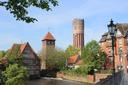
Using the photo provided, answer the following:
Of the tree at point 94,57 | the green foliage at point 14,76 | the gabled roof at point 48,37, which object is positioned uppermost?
the gabled roof at point 48,37

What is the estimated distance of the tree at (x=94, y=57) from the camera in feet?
351

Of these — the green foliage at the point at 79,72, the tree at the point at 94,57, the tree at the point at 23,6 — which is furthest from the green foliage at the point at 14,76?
the tree at the point at 23,6

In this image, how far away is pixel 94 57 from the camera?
10831cm

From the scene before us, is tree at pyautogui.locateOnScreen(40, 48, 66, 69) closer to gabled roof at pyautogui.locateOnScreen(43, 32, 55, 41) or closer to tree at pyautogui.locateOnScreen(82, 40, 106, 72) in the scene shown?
gabled roof at pyautogui.locateOnScreen(43, 32, 55, 41)

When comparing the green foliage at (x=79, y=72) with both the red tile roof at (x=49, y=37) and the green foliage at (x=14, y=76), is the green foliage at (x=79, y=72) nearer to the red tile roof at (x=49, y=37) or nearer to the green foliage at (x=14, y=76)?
the green foliage at (x=14, y=76)

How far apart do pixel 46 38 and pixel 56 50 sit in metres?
24.1

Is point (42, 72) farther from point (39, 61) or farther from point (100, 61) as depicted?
point (100, 61)

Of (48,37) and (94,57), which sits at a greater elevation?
(48,37)

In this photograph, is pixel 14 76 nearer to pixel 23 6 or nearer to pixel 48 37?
pixel 23 6

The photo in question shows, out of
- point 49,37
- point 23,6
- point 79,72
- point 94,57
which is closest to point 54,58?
point 79,72

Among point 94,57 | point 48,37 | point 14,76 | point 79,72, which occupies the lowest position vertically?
point 14,76

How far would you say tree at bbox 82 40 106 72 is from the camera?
106938 millimetres

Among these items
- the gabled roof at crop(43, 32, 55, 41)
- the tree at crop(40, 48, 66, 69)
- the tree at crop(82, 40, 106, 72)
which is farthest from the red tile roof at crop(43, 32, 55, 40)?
the tree at crop(82, 40, 106, 72)

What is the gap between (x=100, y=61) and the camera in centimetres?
10738
